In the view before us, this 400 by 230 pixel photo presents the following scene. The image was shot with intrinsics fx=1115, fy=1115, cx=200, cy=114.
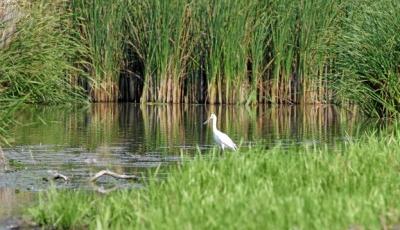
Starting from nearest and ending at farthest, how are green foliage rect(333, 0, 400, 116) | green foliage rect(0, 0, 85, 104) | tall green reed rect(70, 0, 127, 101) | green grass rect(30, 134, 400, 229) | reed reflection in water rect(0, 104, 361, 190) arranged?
green grass rect(30, 134, 400, 229)
reed reflection in water rect(0, 104, 361, 190)
green foliage rect(0, 0, 85, 104)
green foliage rect(333, 0, 400, 116)
tall green reed rect(70, 0, 127, 101)

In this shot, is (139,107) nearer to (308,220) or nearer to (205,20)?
(205,20)

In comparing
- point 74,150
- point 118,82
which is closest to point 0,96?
point 74,150

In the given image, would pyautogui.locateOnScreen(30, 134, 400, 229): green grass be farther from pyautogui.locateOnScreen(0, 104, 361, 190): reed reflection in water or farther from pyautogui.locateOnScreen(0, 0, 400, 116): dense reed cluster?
pyautogui.locateOnScreen(0, 0, 400, 116): dense reed cluster

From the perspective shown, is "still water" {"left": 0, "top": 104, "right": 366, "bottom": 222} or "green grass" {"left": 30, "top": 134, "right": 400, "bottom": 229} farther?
"still water" {"left": 0, "top": 104, "right": 366, "bottom": 222}

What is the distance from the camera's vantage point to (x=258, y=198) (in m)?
6.47

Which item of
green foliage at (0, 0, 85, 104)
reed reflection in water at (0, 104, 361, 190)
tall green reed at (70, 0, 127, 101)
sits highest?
tall green reed at (70, 0, 127, 101)

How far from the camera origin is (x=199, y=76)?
22328 mm

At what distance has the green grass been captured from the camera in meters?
5.93

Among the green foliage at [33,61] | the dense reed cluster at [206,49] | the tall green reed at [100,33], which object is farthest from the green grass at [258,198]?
the tall green reed at [100,33]

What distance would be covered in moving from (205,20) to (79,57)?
2668mm

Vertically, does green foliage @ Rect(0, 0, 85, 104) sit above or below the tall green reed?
below

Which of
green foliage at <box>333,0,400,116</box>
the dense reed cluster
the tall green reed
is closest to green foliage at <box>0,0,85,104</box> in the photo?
green foliage at <box>333,0,400,116</box>

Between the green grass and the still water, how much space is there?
0.76m

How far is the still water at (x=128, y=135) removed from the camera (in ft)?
33.5
